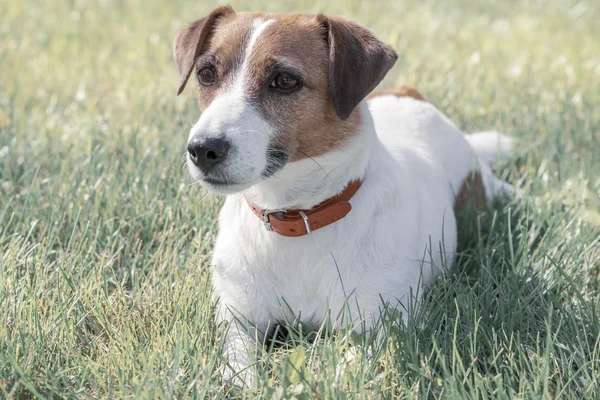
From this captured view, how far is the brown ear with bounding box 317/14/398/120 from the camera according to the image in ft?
9.39

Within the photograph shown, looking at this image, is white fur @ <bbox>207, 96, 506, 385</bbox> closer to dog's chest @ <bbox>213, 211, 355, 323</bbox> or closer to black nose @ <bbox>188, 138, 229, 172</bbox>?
dog's chest @ <bbox>213, 211, 355, 323</bbox>

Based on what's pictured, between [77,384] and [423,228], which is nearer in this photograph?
[77,384]

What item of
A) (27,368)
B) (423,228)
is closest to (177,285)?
(27,368)

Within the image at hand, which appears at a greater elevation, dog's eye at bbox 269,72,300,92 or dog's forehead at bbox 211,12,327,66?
dog's forehead at bbox 211,12,327,66

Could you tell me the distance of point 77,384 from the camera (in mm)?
2605

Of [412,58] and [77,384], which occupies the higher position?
[412,58]

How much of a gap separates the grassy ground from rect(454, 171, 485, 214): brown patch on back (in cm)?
12

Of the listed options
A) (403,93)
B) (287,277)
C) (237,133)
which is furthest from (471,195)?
(237,133)

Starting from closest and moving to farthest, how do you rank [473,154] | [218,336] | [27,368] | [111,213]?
[27,368], [218,336], [111,213], [473,154]

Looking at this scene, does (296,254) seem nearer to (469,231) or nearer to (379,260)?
(379,260)

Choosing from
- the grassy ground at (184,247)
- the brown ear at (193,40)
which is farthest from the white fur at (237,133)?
the grassy ground at (184,247)

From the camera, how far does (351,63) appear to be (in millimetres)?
2918

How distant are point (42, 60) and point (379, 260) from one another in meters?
4.43

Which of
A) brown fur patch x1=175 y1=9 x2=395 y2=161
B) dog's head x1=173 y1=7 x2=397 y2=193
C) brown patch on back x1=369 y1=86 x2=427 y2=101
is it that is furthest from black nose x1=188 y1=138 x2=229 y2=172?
brown patch on back x1=369 y1=86 x2=427 y2=101
